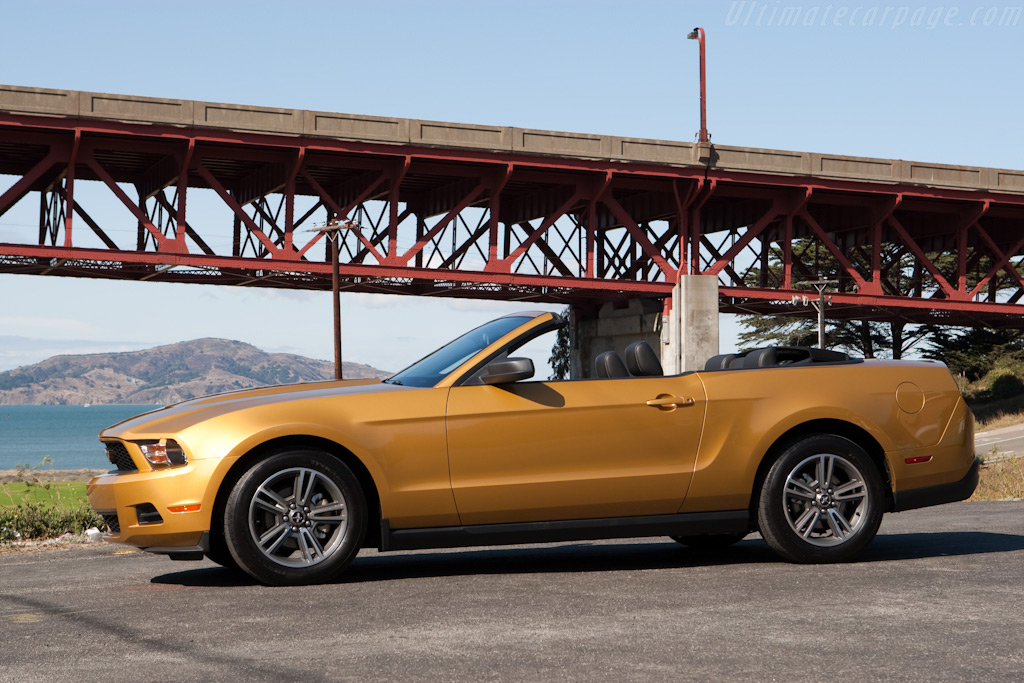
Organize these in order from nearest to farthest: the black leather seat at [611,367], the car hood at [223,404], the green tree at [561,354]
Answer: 1. the car hood at [223,404]
2. the black leather seat at [611,367]
3. the green tree at [561,354]

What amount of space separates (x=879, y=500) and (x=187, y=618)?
424 centimetres

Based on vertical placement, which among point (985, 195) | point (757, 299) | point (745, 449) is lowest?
point (745, 449)

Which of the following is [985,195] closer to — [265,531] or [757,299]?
[757,299]

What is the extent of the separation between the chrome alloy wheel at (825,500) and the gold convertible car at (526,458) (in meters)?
0.01

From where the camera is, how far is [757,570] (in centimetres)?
714

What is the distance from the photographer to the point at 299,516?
670cm

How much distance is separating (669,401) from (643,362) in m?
0.37

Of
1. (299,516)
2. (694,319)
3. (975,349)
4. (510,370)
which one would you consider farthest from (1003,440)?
(299,516)

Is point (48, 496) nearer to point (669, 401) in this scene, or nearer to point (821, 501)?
point (669, 401)

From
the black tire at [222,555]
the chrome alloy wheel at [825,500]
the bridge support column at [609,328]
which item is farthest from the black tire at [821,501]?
the bridge support column at [609,328]

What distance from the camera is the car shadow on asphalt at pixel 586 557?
7273 millimetres

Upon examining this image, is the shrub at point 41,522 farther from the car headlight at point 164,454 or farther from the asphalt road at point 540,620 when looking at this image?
the car headlight at point 164,454

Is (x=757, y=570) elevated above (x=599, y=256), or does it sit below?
below

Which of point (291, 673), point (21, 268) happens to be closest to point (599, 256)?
point (21, 268)
